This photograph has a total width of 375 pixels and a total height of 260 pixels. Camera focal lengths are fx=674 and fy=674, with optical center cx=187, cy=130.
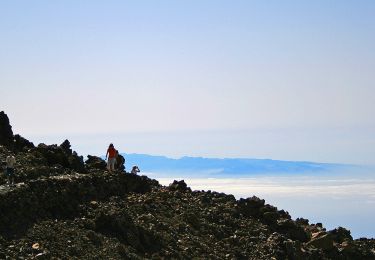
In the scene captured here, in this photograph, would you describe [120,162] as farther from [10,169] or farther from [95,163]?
[10,169]

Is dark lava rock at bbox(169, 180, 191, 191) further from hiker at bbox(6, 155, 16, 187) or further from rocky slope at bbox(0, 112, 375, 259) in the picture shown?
hiker at bbox(6, 155, 16, 187)

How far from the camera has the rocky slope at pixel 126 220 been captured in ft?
82.2

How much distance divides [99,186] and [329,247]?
12304 mm

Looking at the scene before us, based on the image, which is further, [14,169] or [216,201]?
[216,201]

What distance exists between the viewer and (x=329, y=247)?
3459 centimetres

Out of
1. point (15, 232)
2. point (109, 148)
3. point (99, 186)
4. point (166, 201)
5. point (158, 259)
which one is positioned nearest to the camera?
point (15, 232)

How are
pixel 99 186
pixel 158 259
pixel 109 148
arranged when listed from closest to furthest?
pixel 158 259
pixel 99 186
pixel 109 148

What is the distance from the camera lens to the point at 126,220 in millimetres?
28125

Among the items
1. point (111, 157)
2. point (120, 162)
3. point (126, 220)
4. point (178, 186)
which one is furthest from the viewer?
point (120, 162)

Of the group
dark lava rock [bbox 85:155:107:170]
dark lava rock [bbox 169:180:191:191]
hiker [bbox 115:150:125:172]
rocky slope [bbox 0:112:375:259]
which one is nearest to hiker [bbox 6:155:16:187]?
rocky slope [bbox 0:112:375:259]

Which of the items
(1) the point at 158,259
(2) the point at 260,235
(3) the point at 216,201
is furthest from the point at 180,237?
(3) the point at 216,201

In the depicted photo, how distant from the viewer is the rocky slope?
986 inches

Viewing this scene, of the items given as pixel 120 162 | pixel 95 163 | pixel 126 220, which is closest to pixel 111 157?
pixel 95 163

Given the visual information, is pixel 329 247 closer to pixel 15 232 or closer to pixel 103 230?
pixel 103 230
